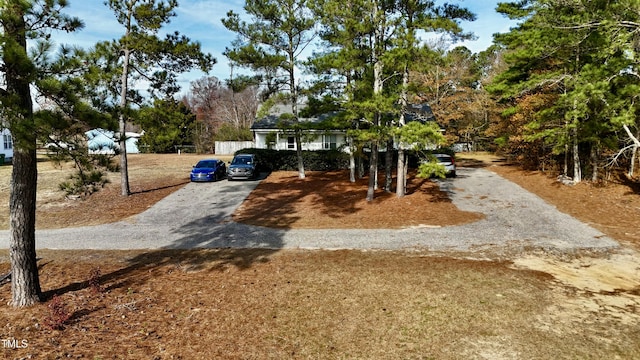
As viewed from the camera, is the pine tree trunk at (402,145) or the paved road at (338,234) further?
the pine tree trunk at (402,145)

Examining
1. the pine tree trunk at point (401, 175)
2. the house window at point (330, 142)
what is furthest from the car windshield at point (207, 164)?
the house window at point (330, 142)

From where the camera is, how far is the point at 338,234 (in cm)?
1165

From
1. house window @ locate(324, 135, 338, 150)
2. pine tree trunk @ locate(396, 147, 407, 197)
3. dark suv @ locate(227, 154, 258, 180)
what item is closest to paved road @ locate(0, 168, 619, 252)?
pine tree trunk @ locate(396, 147, 407, 197)

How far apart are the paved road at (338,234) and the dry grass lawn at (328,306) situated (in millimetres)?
817

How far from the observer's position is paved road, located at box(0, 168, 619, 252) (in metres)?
10.4

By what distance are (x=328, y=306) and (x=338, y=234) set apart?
5.35 m

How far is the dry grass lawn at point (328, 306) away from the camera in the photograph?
16.3ft

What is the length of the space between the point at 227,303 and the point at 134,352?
6.08 feet

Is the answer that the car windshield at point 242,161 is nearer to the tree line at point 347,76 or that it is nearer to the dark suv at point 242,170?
the dark suv at point 242,170

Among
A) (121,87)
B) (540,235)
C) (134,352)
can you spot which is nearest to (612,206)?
(540,235)

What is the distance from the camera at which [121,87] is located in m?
15.9

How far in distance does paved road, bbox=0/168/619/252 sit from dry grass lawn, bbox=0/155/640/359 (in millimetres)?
817

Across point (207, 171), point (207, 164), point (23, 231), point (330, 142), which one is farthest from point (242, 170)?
point (23, 231)

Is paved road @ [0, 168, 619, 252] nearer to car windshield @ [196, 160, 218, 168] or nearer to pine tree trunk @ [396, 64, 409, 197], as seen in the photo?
pine tree trunk @ [396, 64, 409, 197]
